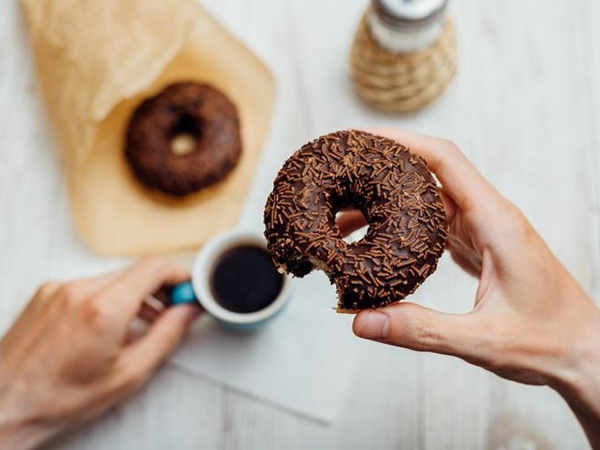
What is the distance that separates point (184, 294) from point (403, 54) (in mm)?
831

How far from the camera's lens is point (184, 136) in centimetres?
203

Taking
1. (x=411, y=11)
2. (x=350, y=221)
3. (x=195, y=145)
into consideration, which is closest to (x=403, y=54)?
(x=411, y=11)

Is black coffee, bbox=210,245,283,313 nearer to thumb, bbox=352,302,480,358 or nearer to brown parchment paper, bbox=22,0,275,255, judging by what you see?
brown parchment paper, bbox=22,0,275,255

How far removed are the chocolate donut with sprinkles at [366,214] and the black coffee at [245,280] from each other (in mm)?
538

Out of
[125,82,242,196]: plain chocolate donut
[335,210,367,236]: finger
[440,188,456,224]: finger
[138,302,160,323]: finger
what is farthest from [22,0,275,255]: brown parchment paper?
[440,188,456,224]: finger

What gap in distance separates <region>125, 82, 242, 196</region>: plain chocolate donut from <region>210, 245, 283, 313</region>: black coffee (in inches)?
11.8

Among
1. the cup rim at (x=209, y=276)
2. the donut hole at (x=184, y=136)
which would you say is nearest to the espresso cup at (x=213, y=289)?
the cup rim at (x=209, y=276)

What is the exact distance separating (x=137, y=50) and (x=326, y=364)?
0.97 metres

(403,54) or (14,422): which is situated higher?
(403,54)

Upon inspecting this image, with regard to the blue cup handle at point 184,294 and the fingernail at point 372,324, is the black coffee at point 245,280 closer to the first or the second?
the blue cup handle at point 184,294

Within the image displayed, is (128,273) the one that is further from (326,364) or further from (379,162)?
(379,162)

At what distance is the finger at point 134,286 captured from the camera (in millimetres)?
1567

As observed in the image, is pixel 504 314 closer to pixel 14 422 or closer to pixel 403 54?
pixel 403 54

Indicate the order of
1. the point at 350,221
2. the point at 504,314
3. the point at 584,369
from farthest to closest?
1. the point at 350,221
2. the point at 584,369
3. the point at 504,314
